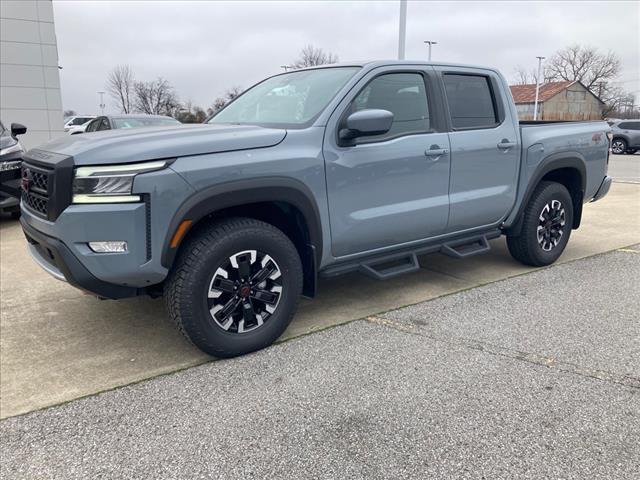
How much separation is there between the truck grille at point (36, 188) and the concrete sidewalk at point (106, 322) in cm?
95

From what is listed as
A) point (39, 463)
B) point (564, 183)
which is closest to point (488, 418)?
point (39, 463)

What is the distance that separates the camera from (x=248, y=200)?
10.4 feet

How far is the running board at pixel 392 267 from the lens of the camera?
3885mm

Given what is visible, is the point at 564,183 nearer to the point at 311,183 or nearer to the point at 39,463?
the point at 311,183

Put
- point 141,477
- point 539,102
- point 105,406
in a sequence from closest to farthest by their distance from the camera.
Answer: point 141,477
point 105,406
point 539,102

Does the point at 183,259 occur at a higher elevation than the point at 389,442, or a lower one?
higher

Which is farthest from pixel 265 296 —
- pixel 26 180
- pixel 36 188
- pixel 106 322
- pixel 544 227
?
pixel 544 227

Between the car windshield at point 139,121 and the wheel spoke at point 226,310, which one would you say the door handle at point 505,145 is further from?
the car windshield at point 139,121

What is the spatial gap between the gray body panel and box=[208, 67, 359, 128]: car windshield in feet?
0.49

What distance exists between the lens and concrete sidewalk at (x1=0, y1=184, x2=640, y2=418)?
3.07 meters

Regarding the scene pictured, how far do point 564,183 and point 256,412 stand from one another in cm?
425

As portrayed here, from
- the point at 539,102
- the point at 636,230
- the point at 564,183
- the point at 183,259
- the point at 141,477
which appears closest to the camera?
the point at 141,477

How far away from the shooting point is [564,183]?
5.49 m

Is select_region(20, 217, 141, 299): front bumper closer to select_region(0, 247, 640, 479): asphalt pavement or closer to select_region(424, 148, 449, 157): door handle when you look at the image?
select_region(0, 247, 640, 479): asphalt pavement
